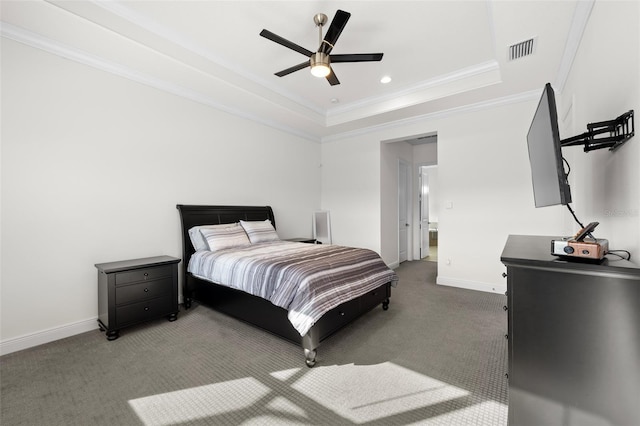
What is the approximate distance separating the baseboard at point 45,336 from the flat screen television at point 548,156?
414cm

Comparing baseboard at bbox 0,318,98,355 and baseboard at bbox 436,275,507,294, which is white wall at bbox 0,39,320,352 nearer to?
baseboard at bbox 0,318,98,355

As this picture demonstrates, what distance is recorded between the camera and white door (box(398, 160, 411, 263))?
243 inches

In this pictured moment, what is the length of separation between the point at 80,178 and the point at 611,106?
4450 mm

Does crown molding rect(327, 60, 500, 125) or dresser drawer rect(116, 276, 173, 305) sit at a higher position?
crown molding rect(327, 60, 500, 125)

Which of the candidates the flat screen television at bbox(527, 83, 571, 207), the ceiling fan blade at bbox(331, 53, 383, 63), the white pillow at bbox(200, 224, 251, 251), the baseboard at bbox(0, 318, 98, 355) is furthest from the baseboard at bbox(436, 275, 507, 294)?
the baseboard at bbox(0, 318, 98, 355)

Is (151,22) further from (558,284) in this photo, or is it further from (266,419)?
(558,284)

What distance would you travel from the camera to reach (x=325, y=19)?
2545 millimetres

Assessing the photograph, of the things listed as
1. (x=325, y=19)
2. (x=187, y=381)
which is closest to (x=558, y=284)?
(x=187, y=381)

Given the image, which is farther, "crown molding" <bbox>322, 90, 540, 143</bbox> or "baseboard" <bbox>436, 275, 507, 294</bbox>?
"baseboard" <bbox>436, 275, 507, 294</bbox>

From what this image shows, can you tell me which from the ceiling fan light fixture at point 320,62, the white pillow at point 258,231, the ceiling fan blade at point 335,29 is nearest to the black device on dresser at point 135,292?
the white pillow at point 258,231

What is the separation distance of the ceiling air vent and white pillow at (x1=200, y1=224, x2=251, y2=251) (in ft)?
12.3

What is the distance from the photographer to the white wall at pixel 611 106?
1377mm

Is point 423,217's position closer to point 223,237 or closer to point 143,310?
point 223,237

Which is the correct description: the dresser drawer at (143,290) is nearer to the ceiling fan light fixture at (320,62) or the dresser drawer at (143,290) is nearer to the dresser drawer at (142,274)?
the dresser drawer at (142,274)
